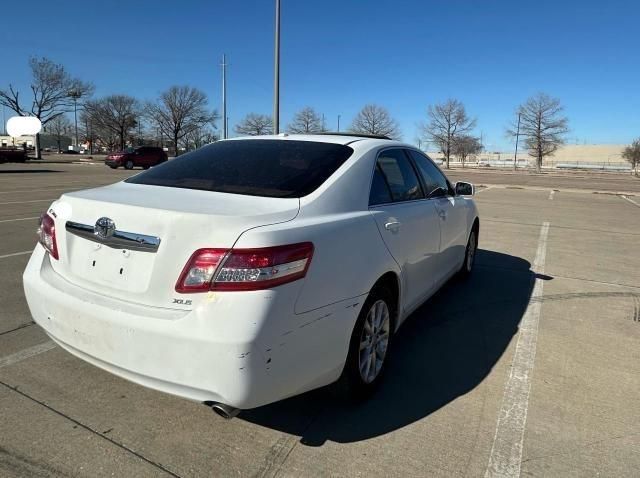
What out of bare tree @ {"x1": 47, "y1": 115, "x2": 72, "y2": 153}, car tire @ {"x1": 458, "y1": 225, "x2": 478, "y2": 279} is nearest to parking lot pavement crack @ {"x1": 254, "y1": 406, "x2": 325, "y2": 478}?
car tire @ {"x1": 458, "y1": 225, "x2": 478, "y2": 279}

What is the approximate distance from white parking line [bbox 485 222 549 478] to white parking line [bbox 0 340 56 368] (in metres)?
3.02

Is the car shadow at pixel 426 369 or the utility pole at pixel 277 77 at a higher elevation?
the utility pole at pixel 277 77

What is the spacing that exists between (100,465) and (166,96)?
71447 millimetres

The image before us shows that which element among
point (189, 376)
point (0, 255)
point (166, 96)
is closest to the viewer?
point (189, 376)

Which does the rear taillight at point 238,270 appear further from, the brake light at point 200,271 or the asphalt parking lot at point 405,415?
the asphalt parking lot at point 405,415

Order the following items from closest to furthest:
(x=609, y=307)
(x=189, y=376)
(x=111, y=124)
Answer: (x=189, y=376), (x=609, y=307), (x=111, y=124)

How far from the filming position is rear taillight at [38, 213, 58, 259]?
2.72m

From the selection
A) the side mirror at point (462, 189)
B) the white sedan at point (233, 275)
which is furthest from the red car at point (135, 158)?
the white sedan at point (233, 275)

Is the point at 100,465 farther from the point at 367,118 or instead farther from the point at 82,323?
the point at 367,118

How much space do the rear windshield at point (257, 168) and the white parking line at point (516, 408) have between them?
5.55ft

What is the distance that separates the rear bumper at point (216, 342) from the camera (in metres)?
2.09

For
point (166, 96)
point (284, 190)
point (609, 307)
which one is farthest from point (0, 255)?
point (166, 96)

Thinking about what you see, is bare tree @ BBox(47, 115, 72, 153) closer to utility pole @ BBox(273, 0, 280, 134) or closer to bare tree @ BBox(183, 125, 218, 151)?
bare tree @ BBox(183, 125, 218, 151)

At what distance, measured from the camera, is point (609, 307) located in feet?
16.5
